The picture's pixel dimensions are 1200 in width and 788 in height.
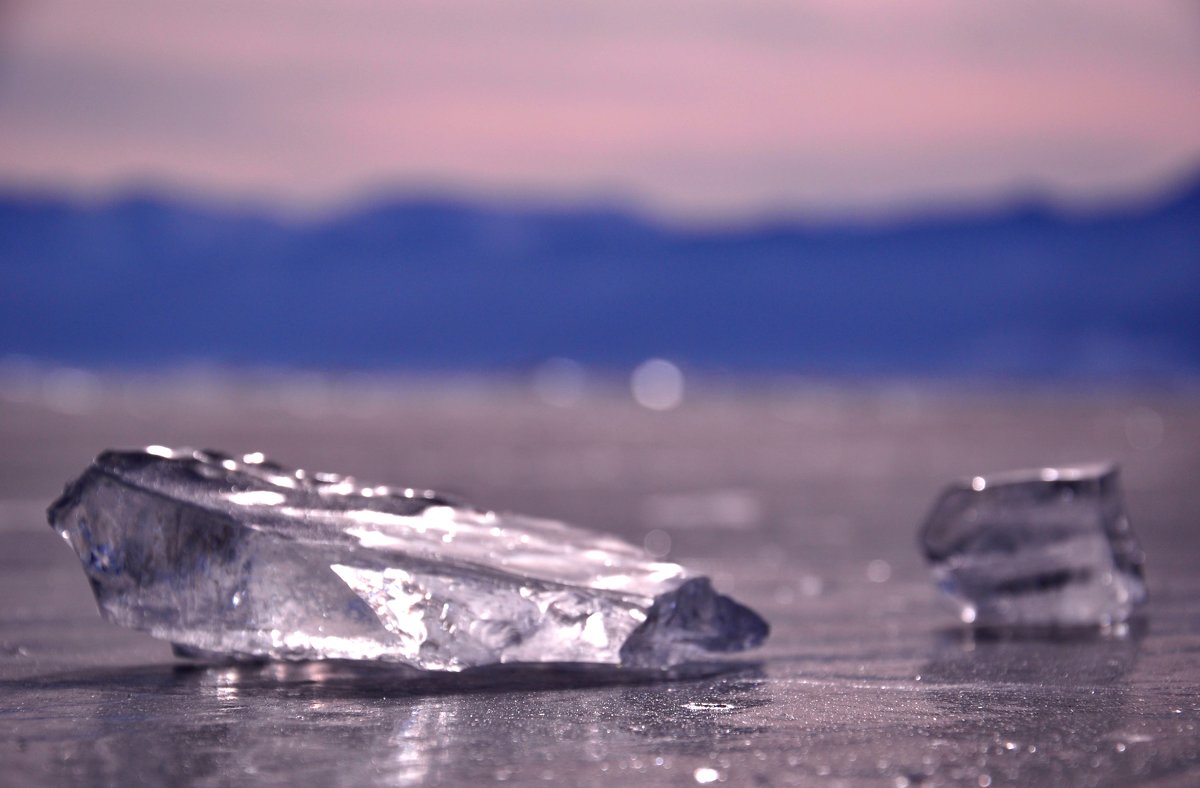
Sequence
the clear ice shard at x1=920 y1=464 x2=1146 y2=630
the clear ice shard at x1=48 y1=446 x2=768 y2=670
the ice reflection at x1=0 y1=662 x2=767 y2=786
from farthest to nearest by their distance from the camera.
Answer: the clear ice shard at x1=920 y1=464 x2=1146 y2=630 → the clear ice shard at x1=48 y1=446 x2=768 y2=670 → the ice reflection at x1=0 y1=662 x2=767 y2=786

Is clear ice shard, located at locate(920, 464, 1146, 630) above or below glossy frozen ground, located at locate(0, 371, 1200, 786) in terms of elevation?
above

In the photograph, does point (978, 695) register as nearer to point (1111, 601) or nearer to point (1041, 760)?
point (1041, 760)

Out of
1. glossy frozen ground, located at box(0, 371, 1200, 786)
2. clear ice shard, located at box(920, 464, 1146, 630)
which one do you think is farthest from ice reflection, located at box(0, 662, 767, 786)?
clear ice shard, located at box(920, 464, 1146, 630)

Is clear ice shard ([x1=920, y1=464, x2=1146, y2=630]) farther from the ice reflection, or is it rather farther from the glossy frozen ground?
the ice reflection

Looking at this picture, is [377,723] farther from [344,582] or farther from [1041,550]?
[1041,550]

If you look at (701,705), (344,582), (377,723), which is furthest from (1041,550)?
(377,723)
